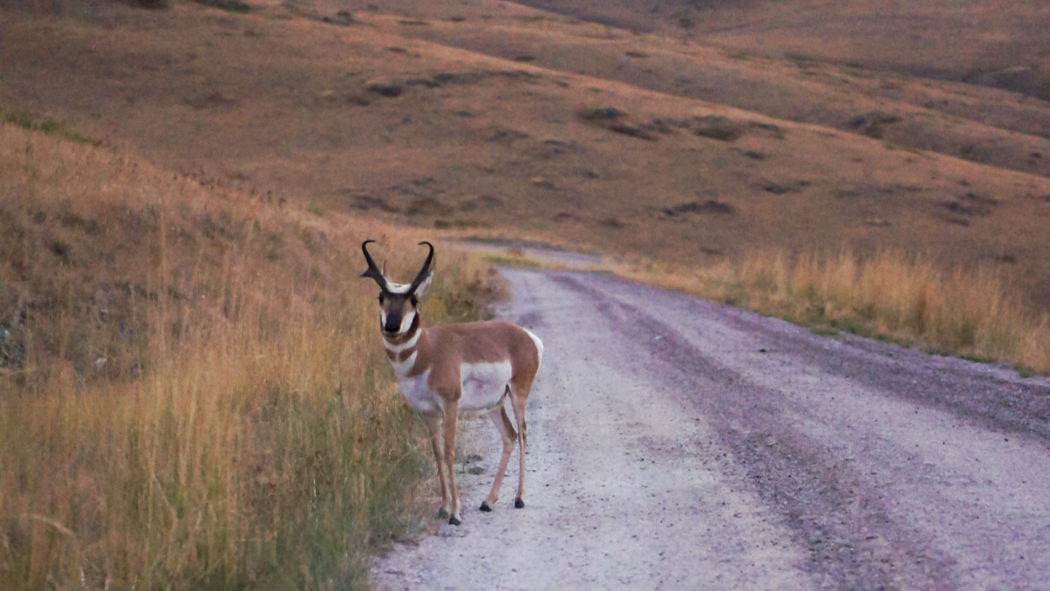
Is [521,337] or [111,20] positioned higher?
[111,20]

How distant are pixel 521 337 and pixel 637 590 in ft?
7.48

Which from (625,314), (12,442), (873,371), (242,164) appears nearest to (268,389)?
(12,442)

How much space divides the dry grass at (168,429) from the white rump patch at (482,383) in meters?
0.79

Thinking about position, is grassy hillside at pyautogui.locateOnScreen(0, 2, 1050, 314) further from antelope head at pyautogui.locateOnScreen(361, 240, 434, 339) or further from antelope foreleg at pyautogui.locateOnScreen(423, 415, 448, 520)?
antelope head at pyautogui.locateOnScreen(361, 240, 434, 339)

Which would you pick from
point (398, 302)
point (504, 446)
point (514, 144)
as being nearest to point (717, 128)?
point (514, 144)

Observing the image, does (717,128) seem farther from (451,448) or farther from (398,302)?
(398,302)

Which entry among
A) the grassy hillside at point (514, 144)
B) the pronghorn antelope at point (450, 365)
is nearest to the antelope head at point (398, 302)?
the pronghorn antelope at point (450, 365)

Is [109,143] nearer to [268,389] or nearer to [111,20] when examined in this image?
[268,389]

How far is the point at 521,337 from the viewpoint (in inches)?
271

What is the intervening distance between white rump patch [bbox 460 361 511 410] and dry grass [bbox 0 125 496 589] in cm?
79

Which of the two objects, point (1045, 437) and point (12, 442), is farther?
point (1045, 437)

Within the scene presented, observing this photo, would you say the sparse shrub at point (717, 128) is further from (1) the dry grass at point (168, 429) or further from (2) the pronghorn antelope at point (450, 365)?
(2) the pronghorn antelope at point (450, 365)

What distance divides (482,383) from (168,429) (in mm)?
2029

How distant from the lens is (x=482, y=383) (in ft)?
21.0
